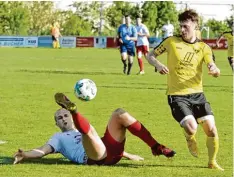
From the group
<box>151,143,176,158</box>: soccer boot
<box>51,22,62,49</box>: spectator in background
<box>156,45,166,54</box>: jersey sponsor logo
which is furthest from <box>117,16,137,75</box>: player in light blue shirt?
<box>51,22,62,49</box>: spectator in background

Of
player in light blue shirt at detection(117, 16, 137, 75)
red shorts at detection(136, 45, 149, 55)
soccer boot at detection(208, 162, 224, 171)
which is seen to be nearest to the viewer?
soccer boot at detection(208, 162, 224, 171)

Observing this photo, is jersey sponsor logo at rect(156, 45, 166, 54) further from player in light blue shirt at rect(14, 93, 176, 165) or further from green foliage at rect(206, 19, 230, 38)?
green foliage at rect(206, 19, 230, 38)

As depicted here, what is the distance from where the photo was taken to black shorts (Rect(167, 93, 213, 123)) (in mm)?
8258

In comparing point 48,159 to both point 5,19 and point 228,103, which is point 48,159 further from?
point 5,19

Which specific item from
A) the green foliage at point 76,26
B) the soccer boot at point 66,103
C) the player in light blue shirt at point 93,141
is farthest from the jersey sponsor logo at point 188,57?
the green foliage at point 76,26

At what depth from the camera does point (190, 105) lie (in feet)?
27.3

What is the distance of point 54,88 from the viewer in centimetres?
1884

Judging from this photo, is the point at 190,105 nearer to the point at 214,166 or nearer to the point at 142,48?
the point at 214,166

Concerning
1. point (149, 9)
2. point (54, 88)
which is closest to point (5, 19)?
point (149, 9)

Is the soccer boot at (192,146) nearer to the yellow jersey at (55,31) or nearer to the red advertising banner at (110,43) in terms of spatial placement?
the yellow jersey at (55,31)

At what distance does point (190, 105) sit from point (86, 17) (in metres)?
75.0

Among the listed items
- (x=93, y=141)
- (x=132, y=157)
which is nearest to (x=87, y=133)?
(x=93, y=141)

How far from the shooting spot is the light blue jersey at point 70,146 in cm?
813

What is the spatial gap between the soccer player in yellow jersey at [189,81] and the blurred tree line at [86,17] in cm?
5470
